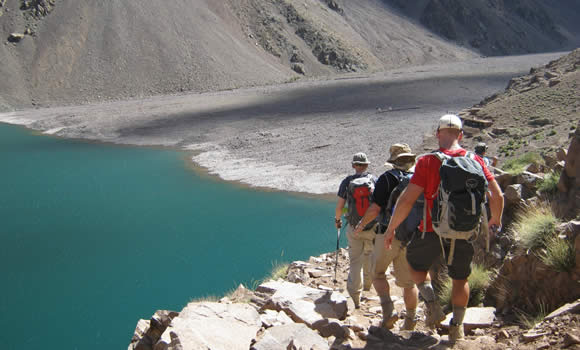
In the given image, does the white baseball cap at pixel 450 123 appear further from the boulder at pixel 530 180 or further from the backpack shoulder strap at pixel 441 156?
the boulder at pixel 530 180

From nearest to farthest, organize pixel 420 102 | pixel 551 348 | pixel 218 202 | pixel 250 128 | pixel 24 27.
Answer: pixel 551 348 → pixel 218 202 → pixel 250 128 → pixel 420 102 → pixel 24 27

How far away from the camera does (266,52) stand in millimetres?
59594

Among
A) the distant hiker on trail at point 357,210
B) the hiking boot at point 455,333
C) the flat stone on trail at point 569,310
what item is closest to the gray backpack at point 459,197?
the hiking boot at point 455,333

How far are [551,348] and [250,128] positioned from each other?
26979 millimetres

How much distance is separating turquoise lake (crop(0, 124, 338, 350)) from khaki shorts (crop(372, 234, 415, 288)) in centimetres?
626

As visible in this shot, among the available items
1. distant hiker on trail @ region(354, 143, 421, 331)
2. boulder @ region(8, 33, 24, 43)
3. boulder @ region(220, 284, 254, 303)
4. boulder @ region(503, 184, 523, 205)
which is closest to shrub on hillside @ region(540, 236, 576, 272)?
distant hiker on trail @ region(354, 143, 421, 331)

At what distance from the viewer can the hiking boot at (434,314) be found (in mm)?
4572

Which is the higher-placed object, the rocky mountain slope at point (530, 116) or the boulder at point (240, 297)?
the rocky mountain slope at point (530, 116)

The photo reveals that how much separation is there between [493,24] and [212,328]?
97925 mm

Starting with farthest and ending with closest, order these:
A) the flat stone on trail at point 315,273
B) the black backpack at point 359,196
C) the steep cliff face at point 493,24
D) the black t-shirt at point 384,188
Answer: the steep cliff face at point 493,24
the flat stone on trail at point 315,273
the black backpack at point 359,196
the black t-shirt at point 384,188

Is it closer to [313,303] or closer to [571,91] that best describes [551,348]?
[313,303]

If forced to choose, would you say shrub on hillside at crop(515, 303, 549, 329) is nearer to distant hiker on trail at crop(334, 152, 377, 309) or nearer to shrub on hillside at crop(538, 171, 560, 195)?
distant hiker on trail at crop(334, 152, 377, 309)

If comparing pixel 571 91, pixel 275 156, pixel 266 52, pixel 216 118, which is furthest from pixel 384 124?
pixel 266 52

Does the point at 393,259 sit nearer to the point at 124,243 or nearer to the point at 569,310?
the point at 569,310
